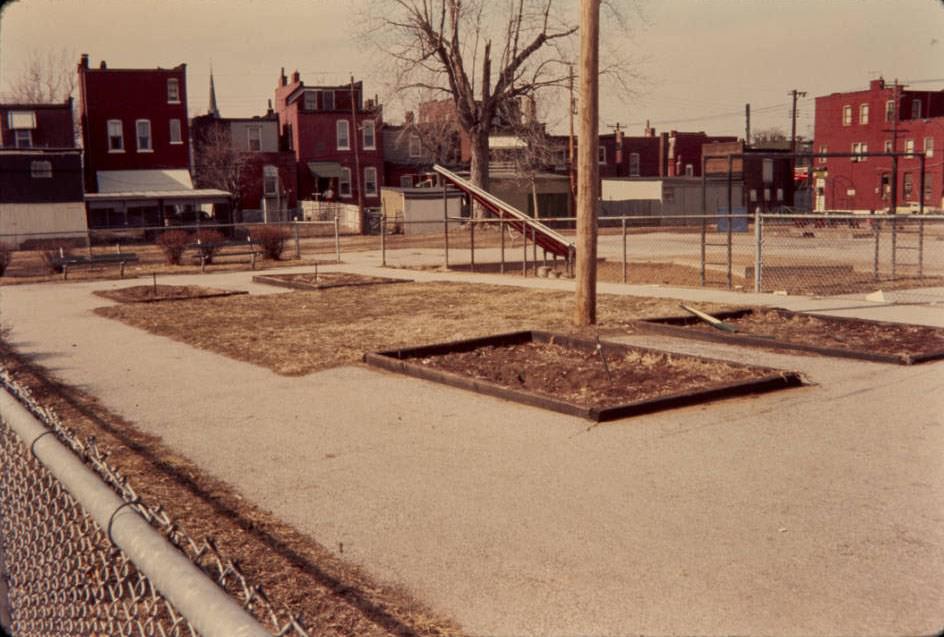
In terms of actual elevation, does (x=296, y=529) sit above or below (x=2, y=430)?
below

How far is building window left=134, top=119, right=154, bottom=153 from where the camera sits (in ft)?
189

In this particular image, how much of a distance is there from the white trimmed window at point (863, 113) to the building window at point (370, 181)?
39907 millimetres

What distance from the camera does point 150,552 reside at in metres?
2.17

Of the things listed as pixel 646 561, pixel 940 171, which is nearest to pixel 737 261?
pixel 646 561

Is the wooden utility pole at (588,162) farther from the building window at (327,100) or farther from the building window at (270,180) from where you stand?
the building window at (327,100)

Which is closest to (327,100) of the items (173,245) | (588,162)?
(173,245)

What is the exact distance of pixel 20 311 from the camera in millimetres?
18531

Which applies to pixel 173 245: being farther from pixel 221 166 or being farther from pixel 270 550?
pixel 221 166

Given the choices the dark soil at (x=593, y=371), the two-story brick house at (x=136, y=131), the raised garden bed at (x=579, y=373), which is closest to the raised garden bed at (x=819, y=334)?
the raised garden bed at (x=579, y=373)

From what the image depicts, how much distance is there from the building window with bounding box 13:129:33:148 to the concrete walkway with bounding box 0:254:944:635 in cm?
5081

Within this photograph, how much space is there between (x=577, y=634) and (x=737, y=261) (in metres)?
24.6

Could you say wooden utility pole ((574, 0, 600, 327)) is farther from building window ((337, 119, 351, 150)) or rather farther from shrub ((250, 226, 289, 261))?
building window ((337, 119, 351, 150))

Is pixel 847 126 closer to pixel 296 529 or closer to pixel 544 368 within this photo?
pixel 544 368

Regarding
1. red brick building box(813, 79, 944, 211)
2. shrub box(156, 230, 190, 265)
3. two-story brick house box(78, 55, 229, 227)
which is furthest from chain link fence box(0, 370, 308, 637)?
red brick building box(813, 79, 944, 211)
